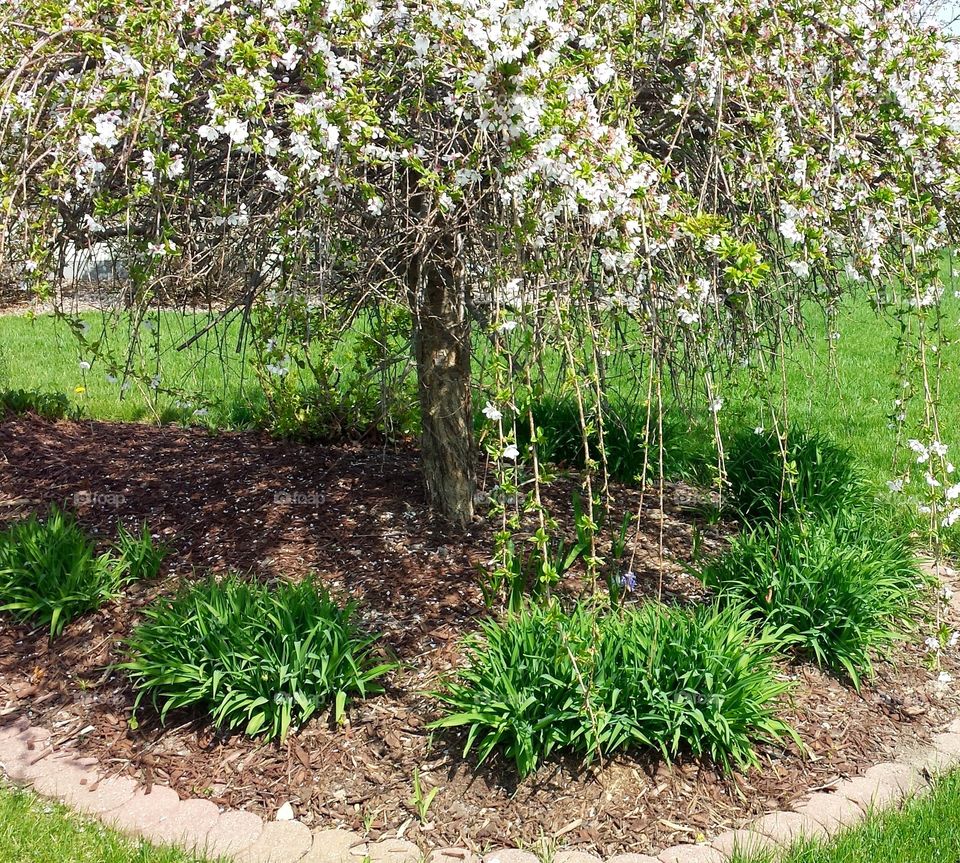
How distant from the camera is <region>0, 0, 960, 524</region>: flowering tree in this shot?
2.34 m

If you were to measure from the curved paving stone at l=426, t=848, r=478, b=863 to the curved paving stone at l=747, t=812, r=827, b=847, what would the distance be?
802mm

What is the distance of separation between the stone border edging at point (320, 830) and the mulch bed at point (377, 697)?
4 centimetres

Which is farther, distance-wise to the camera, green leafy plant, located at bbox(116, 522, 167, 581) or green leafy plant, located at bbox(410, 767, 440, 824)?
green leafy plant, located at bbox(116, 522, 167, 581)

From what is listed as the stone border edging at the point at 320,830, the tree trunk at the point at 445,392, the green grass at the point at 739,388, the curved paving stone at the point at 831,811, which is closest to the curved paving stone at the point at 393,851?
the stone border edging at the point at 320,830

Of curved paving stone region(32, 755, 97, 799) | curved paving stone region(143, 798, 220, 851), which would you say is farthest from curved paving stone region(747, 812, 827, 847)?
curved paving stone region(32, 755, 97, 799)

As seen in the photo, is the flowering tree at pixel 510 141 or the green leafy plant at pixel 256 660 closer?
the flowering tree at pixel 510 141

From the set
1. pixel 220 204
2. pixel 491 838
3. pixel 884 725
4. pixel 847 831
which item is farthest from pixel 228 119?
pixel 884 725

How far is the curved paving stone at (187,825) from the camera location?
2693 mm

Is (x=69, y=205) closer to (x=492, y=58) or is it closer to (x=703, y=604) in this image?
(x=492, y=58)

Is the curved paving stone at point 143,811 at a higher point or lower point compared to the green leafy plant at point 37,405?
lower

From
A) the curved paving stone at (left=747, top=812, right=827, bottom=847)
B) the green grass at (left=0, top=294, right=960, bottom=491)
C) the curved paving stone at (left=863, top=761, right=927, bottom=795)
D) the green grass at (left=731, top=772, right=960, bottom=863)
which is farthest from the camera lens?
the green grass at (left=0, top=294, right=960, bottom=491)

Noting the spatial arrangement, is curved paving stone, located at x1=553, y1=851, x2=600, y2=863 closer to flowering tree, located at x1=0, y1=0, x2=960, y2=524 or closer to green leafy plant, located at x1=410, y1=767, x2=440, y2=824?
green leafy plant, located at x1=410, y1=767, x2=440, y2=824

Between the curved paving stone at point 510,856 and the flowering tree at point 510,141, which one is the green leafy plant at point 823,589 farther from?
the curved paving stone at point 510,856

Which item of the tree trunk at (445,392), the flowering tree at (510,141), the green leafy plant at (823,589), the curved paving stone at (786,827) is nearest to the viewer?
the flowering tree at (510,141)
